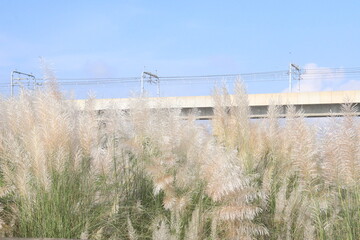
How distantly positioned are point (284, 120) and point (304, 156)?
79cm

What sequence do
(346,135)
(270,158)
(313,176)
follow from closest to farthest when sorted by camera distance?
(346,135)
(313,176)
(270,158)

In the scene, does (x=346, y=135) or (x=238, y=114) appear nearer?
(x=346, y=135)

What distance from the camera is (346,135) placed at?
3289 millimetres

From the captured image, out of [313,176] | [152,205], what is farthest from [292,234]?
[152,205]

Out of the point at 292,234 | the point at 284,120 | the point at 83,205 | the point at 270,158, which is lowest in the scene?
the point at 292,234

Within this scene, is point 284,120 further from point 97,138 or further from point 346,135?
point 97,138

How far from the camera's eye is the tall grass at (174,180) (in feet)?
10.8

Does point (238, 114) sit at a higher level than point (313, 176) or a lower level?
higher

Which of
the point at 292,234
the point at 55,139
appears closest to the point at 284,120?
the point at 292,234

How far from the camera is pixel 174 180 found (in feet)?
11.8

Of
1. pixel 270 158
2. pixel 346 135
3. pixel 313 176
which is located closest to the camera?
pixel 346 135

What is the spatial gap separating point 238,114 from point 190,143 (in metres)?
0.47

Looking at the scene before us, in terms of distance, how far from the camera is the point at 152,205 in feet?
12.1

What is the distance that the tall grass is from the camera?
3293mm
